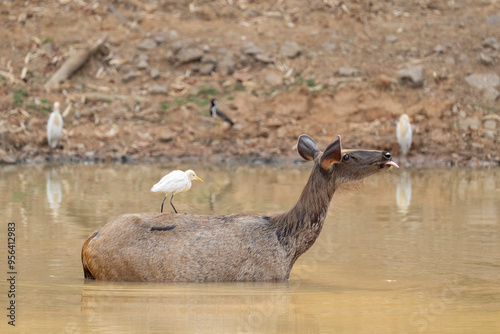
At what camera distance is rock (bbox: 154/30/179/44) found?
30.8m

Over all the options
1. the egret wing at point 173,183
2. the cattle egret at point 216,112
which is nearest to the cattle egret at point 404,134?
the cattle egret at point 216,112

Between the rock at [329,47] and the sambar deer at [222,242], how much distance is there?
834 inches

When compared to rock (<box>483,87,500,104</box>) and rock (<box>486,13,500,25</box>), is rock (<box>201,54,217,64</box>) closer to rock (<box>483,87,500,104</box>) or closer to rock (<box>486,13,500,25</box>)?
rock (<box>483,87,500,104</box>)

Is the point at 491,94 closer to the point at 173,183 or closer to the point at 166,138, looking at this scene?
the point at 166,138

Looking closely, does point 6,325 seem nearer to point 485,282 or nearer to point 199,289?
point 199,289

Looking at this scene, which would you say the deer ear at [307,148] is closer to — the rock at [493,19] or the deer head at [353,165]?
the deer head at [353,165]

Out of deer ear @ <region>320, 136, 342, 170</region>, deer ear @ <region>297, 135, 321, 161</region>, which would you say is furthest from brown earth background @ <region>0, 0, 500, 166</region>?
deer ear @ <region>320, 136, 342, 170</region>

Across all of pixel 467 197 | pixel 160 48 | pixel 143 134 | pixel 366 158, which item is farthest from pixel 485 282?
pixel 160 48

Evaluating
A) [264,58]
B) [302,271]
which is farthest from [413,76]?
[302,271]

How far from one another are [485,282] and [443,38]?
72.5 feet

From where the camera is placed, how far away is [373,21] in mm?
31484

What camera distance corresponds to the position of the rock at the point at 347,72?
28.7 meters

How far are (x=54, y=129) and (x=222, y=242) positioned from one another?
54.3 ft

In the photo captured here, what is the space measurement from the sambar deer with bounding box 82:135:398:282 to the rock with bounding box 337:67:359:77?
19619mm
